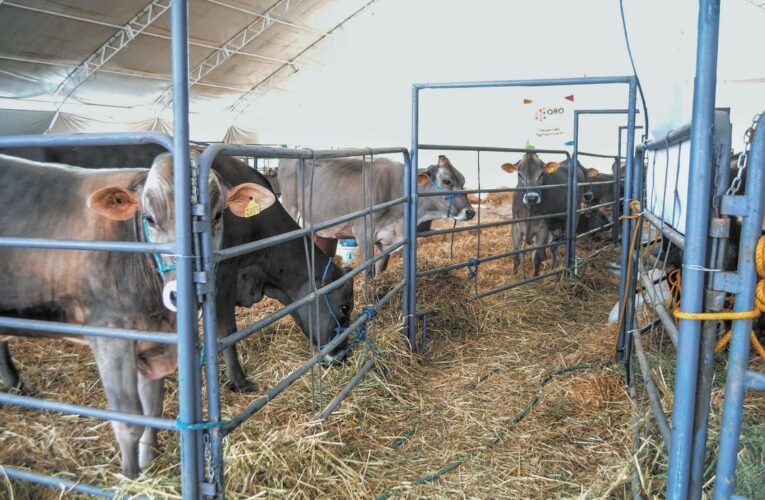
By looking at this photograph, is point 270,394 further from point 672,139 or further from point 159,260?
point 672,139

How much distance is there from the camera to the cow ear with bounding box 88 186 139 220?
2.03m

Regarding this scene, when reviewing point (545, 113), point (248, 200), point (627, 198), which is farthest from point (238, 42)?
point (248, 200)

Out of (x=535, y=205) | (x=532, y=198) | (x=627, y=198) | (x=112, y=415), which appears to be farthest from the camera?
(x=535, y=205)

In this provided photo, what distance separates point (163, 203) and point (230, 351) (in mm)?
1527

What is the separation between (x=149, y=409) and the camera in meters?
2.69

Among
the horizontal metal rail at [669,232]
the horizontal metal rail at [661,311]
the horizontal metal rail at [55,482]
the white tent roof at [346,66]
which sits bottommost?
the horizontal metal rail at [55,482]

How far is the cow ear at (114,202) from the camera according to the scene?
2027 millimetres

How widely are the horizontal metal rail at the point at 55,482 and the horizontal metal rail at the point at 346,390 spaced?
106 centimetres

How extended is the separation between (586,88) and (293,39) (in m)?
10.7

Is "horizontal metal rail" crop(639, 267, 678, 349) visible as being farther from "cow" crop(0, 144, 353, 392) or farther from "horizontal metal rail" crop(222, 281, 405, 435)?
"cow" crop(0, 144, 353, 392)

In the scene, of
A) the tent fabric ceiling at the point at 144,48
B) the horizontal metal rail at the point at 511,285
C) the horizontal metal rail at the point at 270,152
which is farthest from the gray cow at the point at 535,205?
the tent fabric ceiling at the point at 144,48

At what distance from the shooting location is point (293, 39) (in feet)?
68.6

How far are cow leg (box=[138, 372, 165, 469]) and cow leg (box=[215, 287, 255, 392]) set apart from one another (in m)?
0.74

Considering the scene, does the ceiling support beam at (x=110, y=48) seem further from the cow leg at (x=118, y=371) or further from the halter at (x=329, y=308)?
the cow leg at (x=118, y=371)
